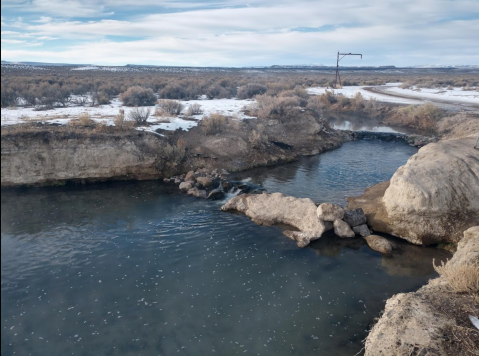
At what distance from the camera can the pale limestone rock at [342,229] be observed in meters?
13.1

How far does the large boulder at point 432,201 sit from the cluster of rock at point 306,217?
39.9 inches

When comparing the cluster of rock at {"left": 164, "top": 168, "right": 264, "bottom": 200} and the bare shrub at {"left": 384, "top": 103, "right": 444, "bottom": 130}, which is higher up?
the bare shrub at {"left": 384, "top": 103, "right": 444, "bottom": 130}

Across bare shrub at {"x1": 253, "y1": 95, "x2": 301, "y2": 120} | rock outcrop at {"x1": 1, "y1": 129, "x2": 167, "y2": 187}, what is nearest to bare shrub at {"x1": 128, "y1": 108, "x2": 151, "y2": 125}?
rock outcrop at {"x1": 1, "y1": 129, "x2": 167, "y2": 187}

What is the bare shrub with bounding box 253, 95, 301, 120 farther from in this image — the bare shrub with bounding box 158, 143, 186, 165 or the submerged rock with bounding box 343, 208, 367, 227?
the submerged rock with bounding box 343, 208, 367, 227

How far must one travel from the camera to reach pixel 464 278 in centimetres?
766

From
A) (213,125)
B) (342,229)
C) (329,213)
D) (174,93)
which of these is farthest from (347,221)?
(174,93)

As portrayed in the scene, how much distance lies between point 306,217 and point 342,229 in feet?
5.04

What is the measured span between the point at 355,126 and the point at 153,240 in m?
26.6

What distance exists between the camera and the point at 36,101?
26.4 m

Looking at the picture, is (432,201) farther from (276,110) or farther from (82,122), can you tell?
(82,122)

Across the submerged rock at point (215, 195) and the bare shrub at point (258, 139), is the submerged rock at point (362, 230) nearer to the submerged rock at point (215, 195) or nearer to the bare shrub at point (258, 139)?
the submerged rock at point (215, 195)

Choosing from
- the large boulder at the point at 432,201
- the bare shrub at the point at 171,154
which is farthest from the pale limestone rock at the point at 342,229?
the bare shrub at the point at 171,154

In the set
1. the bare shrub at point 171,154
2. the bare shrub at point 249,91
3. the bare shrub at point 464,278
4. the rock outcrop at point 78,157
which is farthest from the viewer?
the bare shrub at point 249,91

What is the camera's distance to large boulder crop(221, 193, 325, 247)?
13037 millimetres
